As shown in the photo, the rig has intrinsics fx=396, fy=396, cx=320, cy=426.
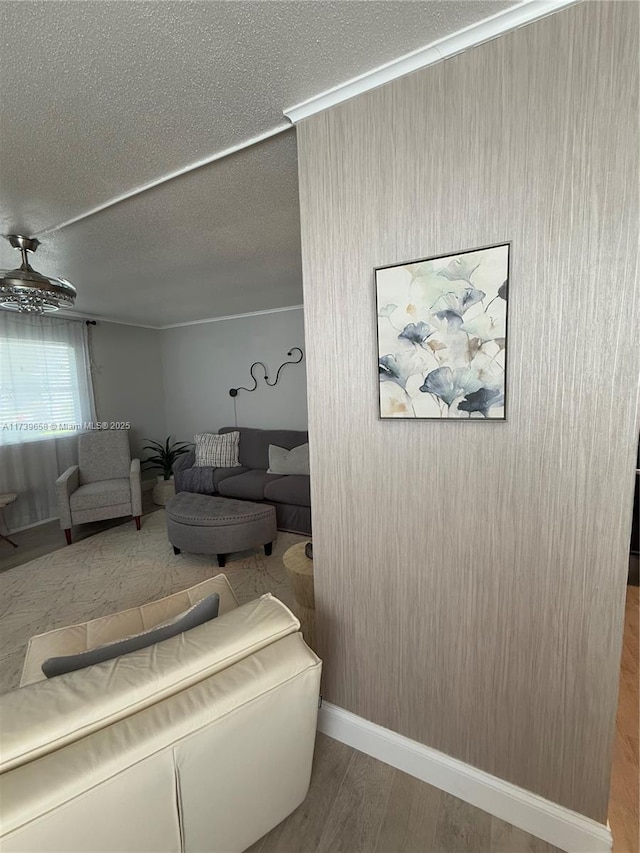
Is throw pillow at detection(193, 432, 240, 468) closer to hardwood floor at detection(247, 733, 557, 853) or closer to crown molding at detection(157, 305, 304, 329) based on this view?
crown molding at detection(157, 305, 304, 329)

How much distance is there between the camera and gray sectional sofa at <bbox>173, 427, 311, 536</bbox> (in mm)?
3746

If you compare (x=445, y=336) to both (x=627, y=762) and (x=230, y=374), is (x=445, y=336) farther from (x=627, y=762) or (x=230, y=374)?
(x=230, y=374)

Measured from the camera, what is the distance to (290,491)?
3756 millimetres

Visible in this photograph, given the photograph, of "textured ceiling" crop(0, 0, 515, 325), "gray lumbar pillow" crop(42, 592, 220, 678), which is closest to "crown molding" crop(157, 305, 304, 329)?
"textured ceiling" crop(0, 0, 515, 325)

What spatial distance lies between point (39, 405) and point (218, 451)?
1947 millimetres

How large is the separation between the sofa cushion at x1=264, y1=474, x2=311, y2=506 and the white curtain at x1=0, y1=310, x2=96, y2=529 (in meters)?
2.53

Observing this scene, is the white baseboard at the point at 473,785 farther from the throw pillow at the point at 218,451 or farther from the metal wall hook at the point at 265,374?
the metal wall hook at the point at 265,374

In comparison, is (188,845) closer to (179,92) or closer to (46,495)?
(179,92)

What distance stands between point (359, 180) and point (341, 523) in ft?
3.88

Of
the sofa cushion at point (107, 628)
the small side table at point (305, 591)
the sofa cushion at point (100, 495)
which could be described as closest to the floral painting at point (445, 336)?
the small side table at point (305, 591)

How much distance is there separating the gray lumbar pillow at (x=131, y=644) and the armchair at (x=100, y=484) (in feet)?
10.1

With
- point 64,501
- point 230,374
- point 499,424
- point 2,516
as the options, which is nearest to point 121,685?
point 499,424

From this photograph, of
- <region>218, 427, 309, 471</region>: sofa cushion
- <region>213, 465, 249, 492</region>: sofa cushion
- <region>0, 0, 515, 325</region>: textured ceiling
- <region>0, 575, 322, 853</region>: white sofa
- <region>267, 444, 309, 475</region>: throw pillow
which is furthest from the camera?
<region>218, 427, 309, 471</region>: sofa cushion

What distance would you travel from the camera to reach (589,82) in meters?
0.96
